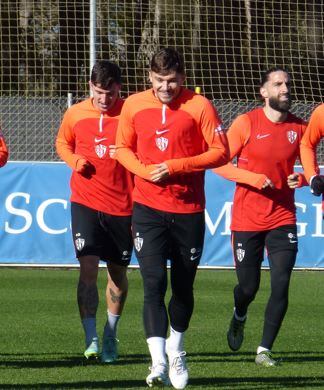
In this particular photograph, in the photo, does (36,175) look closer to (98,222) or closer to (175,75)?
(98,222)

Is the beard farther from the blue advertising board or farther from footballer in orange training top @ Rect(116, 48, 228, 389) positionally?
the blue advertising board

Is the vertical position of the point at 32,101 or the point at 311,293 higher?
the point at 32,101

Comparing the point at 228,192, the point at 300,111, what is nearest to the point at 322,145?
the point at 300,111

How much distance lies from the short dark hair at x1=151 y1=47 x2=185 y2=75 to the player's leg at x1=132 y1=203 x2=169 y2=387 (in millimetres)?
925

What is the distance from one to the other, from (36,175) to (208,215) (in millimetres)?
2630

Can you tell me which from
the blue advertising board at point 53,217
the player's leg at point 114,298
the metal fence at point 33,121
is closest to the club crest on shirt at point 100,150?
the player's leg at point 114,298

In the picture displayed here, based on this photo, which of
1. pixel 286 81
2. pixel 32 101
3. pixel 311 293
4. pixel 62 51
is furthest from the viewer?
pixel 62 51

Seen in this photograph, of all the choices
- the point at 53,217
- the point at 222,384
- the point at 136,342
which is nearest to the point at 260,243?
the point at 222,384

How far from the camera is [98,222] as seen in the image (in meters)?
9.63

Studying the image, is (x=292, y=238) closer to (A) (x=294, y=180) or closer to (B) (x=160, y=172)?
(A) (x=294, y=180)

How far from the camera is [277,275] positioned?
9.42 meters

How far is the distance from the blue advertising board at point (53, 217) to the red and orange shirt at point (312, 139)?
8963 millimetres

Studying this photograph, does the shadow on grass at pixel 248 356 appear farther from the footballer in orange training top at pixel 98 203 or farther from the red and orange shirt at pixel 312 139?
the red and orange shirt at pixel 312 139

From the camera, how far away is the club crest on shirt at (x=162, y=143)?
8.11 metres
